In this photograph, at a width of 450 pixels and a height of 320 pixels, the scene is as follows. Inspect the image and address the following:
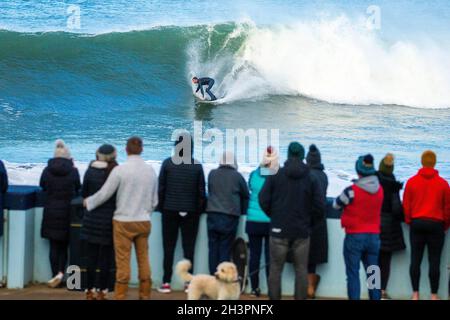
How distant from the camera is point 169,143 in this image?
19859mm

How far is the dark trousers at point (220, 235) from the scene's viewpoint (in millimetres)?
9078

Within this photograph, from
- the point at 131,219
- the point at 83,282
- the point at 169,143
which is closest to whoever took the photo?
the point at 131,219

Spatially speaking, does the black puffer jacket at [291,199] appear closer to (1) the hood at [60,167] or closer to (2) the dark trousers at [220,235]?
(2) the dark trousers at [220,235]

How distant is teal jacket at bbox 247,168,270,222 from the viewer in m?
9.02

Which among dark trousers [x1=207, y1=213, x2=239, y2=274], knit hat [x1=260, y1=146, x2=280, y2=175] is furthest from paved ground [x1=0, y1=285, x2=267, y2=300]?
knit hat [x1=260, y1=146, x2=280, y2=175]

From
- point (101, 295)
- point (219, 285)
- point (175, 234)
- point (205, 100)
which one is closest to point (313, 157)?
point (175, 234)

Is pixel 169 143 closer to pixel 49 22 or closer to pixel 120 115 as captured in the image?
pixel 120 115

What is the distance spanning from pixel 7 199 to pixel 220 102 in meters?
13.5

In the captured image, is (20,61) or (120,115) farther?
(20,61)

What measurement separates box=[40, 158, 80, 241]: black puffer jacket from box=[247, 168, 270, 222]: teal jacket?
150cm

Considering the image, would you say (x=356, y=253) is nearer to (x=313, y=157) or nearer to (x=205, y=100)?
(x=313, y=157)

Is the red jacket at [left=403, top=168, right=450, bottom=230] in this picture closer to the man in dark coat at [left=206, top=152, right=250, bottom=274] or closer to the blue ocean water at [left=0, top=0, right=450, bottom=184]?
the man in dark coat at [left=206, top=152, right=250, bottom=274]
